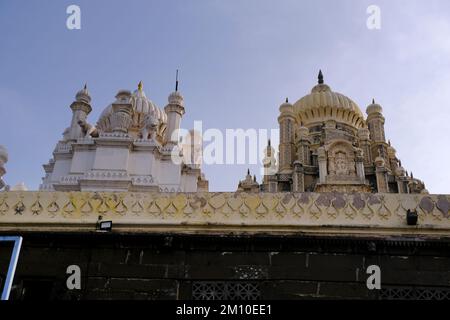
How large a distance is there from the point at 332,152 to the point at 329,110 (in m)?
8.50

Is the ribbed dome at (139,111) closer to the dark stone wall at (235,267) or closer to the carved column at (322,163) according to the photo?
the carved column at (322,163)

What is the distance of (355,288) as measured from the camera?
22.0ft

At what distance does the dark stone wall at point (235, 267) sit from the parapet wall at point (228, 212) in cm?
27

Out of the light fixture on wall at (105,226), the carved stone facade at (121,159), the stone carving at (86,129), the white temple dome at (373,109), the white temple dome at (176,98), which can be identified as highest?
the white temple dome at (373,109)

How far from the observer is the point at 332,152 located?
29.5 m

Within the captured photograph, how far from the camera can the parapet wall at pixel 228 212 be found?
23.7 feet

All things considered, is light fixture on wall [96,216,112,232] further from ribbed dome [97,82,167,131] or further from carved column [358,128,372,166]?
carved column [358,128,372,166]

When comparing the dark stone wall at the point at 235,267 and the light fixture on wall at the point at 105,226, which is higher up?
the light fixture on wall at the point at 105,226

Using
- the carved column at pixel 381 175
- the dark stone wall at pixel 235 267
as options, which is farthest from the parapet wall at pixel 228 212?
the carved column at pixel 381 175

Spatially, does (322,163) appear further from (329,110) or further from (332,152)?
(329,110)

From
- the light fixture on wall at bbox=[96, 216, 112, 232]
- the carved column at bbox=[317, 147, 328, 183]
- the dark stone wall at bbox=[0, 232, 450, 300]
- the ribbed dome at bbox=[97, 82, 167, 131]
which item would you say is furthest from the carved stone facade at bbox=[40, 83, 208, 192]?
the dark stone wall at bbox=[0, 232, 450, 300]

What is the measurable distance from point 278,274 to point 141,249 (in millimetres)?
2036

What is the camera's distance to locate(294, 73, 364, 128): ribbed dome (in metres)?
37.0

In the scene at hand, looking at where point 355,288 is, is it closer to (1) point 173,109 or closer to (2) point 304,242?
(2) point 304,242
